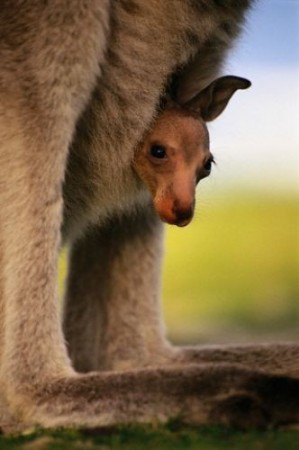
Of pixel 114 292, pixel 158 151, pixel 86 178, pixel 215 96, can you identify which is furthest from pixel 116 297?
pixel 215 96

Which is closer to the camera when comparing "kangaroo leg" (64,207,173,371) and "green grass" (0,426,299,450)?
"green grass" (0,426,299,450)

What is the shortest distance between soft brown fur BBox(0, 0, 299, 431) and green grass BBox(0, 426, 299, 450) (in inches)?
4.3

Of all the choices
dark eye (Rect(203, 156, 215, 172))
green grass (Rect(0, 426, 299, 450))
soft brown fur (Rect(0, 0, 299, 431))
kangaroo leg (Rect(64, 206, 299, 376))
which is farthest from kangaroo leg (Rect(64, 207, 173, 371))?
green grass (Rect(0, 426, 299, 450))

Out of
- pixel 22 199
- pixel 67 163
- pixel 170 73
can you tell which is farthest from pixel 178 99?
pixel 22 199

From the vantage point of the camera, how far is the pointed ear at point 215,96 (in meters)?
5.11

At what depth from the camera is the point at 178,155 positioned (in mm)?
5012

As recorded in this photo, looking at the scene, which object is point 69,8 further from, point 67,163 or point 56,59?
point 67,163

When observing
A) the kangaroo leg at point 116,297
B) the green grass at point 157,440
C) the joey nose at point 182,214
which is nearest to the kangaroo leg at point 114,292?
the kangaroo leg at point 116,297

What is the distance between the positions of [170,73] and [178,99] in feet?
0.56

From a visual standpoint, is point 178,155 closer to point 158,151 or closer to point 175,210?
point 158,151

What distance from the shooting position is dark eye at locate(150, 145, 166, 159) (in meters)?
5.01

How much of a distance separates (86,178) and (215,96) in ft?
1.96

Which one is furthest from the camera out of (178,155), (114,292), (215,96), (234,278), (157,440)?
(234,278)

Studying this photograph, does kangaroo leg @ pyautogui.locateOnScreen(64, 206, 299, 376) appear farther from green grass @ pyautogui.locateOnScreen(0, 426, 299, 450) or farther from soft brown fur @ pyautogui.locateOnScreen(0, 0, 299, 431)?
green grass @ pyautogui.locateOnScreen(0, 426, 299, 450)
